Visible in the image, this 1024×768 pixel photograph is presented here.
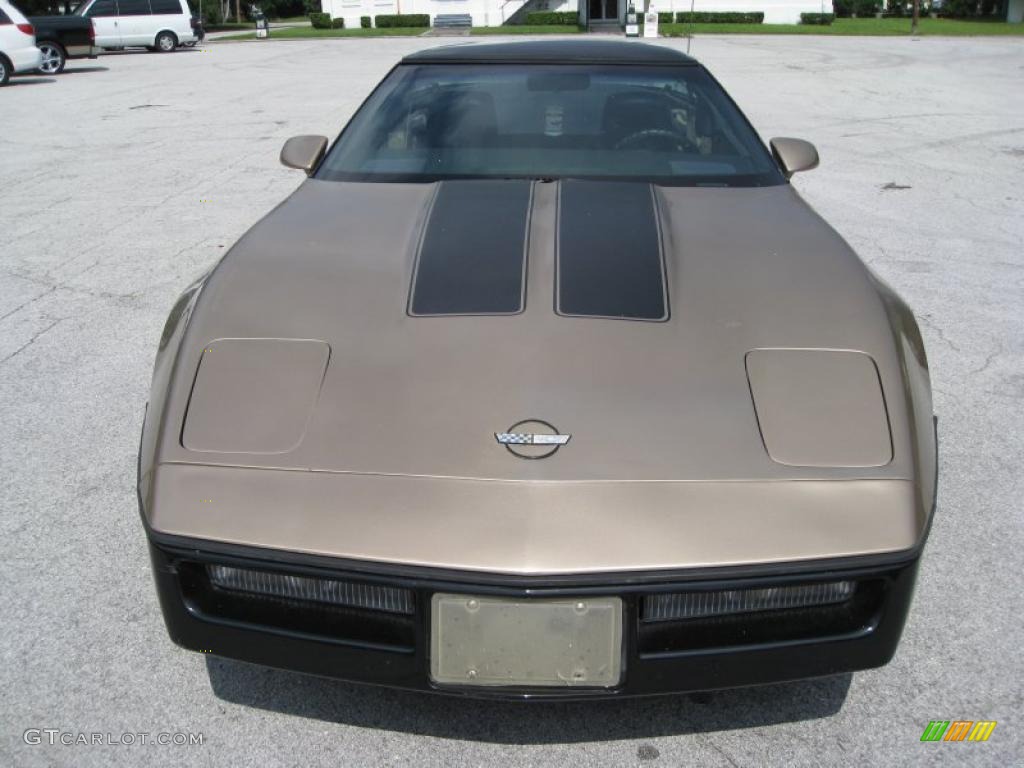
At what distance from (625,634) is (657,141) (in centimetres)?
203

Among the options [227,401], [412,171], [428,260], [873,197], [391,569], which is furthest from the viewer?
[873,197]

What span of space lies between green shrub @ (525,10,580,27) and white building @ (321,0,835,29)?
2.36ft

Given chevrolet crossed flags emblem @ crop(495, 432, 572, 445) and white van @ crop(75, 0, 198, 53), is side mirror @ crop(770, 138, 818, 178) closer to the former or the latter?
chevrolet crossed flags emblem @ crop(495, 432, 572, 445)

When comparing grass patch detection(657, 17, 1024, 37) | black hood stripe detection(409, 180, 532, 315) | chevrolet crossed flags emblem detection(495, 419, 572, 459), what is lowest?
grass patch detection(657, 17, 1024, 37)

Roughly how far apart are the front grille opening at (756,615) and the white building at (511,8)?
134 ft

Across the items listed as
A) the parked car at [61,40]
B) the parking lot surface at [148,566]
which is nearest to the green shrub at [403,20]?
the parked car at [61,40]

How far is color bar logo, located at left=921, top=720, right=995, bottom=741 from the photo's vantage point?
2.11 metres

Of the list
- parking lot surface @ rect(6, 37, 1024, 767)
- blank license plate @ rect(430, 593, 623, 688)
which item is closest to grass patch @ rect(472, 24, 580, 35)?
parking lot surface @ rect(6, 37, 1024, 767)

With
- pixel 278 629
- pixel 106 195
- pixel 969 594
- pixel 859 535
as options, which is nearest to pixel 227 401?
pixel 278 629

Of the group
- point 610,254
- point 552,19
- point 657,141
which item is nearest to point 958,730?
point 610,254

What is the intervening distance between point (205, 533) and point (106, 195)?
6623mm

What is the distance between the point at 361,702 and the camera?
221cm

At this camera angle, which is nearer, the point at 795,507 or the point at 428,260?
the point at 795,507

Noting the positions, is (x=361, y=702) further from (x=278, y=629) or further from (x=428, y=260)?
(x=428, y=260)
